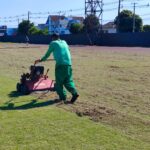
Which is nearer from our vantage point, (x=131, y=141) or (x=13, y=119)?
(x=131, y=141)

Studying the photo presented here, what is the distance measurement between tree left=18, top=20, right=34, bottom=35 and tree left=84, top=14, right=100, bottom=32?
26366 millimetres

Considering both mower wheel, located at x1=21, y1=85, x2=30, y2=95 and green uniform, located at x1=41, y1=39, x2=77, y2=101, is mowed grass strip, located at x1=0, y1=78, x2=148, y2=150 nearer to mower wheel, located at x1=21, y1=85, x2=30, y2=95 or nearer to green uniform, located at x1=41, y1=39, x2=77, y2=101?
green uniform, located at x1=41, y1=39, x2=77, y2=101

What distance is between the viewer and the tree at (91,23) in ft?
233

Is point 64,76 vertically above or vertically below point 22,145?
above

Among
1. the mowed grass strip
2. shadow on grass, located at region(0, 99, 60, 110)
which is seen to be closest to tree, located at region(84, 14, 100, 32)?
shadow on grass, located at region(0, 99, 60, 110)

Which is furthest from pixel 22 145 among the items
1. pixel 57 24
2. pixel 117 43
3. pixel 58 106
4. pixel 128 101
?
pixel 57 24

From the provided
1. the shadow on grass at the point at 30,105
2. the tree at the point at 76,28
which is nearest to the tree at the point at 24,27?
the tree at the point at 76,28

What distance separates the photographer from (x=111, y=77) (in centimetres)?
1634

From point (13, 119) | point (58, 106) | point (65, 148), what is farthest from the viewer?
point (58, 106)

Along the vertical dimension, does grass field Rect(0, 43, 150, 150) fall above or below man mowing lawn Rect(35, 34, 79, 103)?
below

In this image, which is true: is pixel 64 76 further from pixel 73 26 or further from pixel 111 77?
pixel 73 26

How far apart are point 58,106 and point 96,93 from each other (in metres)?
2.24

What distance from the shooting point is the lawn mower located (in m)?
12.2

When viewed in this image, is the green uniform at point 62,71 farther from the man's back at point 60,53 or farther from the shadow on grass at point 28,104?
the shadow on grass at point 28,104
